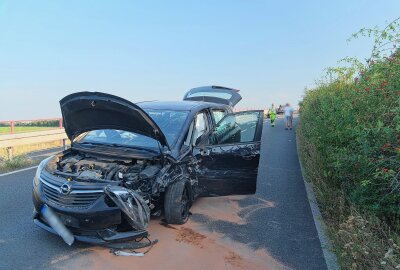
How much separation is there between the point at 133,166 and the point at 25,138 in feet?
26.3

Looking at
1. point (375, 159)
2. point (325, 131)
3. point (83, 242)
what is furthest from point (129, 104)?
point (325, 131)

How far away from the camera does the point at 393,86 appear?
3.85 meters

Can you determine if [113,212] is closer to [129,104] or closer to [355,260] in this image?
[129,104]

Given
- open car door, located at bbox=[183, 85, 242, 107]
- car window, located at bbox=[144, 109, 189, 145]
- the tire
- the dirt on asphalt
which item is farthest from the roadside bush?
open car door, located at bbox=[183, 85, 242, 107]

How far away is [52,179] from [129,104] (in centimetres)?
133

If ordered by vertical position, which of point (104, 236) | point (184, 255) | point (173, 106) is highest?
point (173, 106)

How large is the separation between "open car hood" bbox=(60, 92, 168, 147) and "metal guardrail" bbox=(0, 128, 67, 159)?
5708 mm

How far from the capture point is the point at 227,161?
19.6ft

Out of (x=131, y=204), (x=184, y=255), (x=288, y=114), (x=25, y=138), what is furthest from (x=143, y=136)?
(x=288, y=114)

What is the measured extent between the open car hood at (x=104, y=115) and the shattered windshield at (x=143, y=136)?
244 millimetres

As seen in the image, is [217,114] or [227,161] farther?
[217,114]

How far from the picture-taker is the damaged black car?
13.9ft

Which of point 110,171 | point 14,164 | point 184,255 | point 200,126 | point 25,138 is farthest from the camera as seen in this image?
point 25,138

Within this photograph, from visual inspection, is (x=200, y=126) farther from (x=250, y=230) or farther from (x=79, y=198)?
(x=79, y=198)
